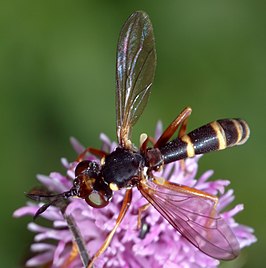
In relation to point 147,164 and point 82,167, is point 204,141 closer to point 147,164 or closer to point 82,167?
point 147,164

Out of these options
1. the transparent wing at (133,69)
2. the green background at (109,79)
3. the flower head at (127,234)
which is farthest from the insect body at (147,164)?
the green background at (109,79)

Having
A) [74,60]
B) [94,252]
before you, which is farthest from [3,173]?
[94,252]

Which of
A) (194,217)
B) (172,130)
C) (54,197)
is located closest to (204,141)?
(172,130)

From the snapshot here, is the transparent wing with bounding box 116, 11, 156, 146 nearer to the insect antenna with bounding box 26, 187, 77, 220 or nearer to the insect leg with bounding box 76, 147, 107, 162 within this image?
the insect leg with bounding box 76, 147, 107, 162

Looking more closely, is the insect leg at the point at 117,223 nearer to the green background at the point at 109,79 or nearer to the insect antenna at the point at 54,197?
the insect antenna at the point at 54,197

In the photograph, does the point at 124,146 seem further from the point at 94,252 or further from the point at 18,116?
the point at 18,116

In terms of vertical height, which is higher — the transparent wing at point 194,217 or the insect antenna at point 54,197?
the insect antenna at point 54,197
